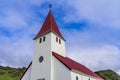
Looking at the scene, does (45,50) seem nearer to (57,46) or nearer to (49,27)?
(57,46)

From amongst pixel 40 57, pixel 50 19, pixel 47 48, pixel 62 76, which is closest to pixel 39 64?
pixel 40 57

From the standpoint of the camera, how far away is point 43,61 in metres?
27.3

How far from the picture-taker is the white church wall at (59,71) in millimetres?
23942

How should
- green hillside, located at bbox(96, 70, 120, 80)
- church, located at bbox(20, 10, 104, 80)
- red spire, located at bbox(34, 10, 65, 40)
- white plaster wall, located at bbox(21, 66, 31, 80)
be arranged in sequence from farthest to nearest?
1. green hillside, located at bbox(96, 70, 120, 80)
2. white plaster wall, located at bbox(21, 66, 31, 80)
3. red spire, located at bbox(34, 10, 65, 40)
4. church, located at bbox(20, 10, 104, 80)

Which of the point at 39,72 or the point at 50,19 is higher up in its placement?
the point at 50,19

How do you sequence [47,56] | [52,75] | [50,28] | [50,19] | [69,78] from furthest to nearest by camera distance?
1. [50,19]
2. [50,28]
3. [47,56]
4. [52,75]
5. [69,78]

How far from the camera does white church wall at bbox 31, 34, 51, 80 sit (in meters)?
26.0

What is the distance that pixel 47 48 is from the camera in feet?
90.4

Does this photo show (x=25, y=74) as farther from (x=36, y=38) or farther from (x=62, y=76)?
(x=62, y=76)

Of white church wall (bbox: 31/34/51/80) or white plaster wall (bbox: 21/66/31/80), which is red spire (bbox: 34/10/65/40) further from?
→ white plaster wall (bbox: 21/66/31/80)

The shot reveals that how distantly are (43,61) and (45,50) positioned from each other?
1944 mm

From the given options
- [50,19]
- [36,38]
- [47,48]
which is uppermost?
[50,19]

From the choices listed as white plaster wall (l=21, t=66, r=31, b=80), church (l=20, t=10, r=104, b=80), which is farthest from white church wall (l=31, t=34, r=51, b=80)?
white plaster wall (l=21, t=66, r=31, b=80)

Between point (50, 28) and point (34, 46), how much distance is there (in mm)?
4635
